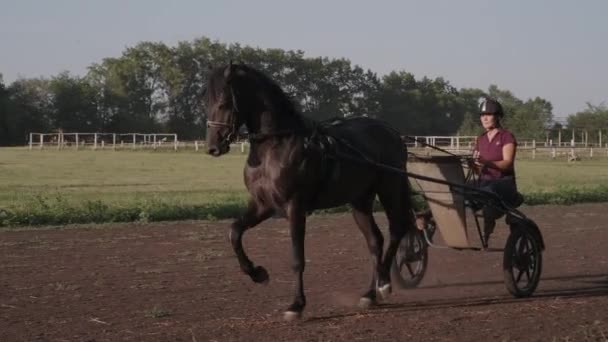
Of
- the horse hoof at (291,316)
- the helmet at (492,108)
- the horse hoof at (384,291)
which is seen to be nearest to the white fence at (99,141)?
the helmet at (492,108)

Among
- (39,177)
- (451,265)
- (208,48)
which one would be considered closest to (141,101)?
(208,48)

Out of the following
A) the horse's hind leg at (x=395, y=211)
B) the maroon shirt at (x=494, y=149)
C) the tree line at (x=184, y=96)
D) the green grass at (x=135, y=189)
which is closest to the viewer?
the horse's hind leg at (x=395, y=211)

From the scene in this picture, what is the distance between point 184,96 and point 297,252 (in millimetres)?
76547

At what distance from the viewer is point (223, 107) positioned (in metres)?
6.63

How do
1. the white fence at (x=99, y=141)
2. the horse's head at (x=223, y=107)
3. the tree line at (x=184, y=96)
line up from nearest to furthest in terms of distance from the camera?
1. the horse's head at (x=223, y=107)
2. the white fence at (x=99, y=141)
3. the tree line at (x=184, y=96)

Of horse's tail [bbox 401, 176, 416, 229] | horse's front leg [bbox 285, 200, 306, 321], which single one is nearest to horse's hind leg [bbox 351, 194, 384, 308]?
horse's tail [bbox 401, 176, 416, 229]

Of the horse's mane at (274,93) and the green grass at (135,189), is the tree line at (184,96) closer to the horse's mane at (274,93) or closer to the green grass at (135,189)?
the green grass at (135,189)

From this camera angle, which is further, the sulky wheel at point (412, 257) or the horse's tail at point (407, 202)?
the sulky wheel at point (412, 257)

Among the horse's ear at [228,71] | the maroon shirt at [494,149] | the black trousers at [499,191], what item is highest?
the horse's ear at [228,71]

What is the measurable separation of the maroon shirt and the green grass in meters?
9.00

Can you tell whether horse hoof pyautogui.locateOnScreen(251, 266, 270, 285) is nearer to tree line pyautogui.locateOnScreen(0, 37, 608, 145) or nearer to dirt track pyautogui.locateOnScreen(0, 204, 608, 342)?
dirt track pyautogui.locateOnScreen(0, 204, 608, 342)

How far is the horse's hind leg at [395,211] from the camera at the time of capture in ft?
27.0

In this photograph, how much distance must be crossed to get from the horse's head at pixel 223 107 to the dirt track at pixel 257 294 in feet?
5.04

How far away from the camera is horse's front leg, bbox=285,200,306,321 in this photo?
6797mm
